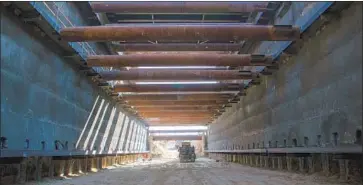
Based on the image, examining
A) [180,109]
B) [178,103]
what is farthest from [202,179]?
[180,109]

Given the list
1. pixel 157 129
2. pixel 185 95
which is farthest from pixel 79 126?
pixel 157 129

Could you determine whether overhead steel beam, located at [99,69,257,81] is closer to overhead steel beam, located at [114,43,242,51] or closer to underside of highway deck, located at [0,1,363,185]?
underside of highway deck, located at [0,1,363,185]

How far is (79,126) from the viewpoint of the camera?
13.8 m

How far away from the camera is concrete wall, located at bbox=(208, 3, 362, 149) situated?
7492 mm

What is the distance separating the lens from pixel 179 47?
1620 cm

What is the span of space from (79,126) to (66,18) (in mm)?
4463

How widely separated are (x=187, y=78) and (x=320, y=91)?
7.01 metres

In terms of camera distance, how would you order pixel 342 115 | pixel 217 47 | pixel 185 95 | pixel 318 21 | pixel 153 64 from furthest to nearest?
pixel 185 95, pixel 217 47, pixel 153 64, pixel 318 21, pixel 342 115

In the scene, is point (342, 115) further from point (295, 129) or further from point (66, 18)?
point (66, 18)

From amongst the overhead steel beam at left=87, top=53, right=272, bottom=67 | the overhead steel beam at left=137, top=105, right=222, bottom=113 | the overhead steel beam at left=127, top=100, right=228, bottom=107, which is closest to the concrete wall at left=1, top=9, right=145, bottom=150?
the overhead steel beam at left=87, top=53, right=272, bottom=67

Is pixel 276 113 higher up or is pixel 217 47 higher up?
pixel 217 47

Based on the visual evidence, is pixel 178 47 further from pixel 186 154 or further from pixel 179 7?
pixel 186 154

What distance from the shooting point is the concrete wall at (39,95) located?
7.94 meters

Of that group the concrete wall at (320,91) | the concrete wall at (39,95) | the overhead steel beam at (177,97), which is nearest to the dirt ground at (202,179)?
the concrete wall at (320,91)
